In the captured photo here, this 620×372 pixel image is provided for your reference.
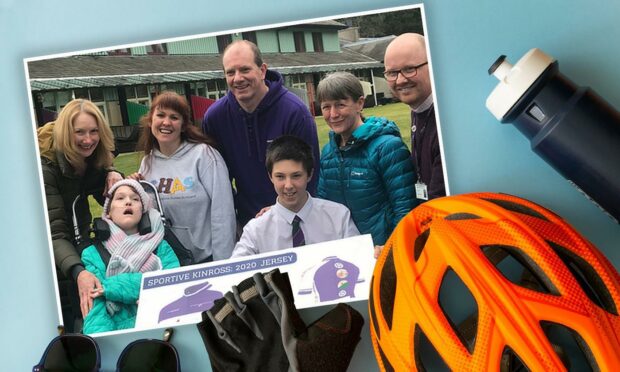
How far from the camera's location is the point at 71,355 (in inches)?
42.1

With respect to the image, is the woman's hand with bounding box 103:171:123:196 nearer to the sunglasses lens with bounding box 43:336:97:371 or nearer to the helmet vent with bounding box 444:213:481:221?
the sunglasses lens with bounding box 43:336:97:371

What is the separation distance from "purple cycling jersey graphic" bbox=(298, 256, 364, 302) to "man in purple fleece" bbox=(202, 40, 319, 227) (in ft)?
0.50

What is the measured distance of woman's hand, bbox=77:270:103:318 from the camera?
43.2 inches

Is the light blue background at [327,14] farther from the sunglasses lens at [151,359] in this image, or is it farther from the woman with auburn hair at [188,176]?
the woman with auburn hair at [188,176]

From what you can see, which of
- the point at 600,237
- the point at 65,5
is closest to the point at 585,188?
the point at 600,237

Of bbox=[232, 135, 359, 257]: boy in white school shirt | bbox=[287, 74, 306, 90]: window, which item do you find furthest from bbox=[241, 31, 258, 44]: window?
bbox=[232, 135, 359, 257]: boy in white school shirt

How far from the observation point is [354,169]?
1.02 metres

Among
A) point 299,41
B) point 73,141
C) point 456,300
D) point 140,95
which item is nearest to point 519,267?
point 456,300

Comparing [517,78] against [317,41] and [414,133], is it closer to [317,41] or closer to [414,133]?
[414,133]

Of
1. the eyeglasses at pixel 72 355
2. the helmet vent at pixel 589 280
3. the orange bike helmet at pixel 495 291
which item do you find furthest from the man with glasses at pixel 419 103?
the eyeglasses at pixel 72 355

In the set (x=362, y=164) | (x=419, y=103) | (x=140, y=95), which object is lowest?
(x=362, y=164)

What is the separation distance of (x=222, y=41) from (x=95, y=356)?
707mm

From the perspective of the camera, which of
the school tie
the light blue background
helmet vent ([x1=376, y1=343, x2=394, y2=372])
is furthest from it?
the school tie

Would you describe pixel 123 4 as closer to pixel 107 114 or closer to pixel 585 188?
pixel 107 114
